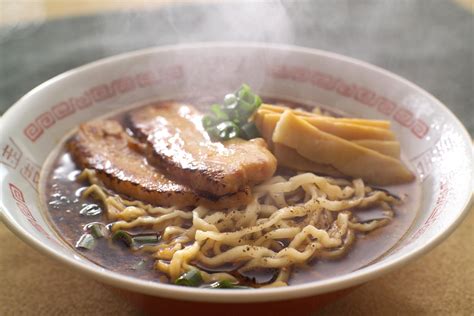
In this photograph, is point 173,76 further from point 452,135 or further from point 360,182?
point 452,135

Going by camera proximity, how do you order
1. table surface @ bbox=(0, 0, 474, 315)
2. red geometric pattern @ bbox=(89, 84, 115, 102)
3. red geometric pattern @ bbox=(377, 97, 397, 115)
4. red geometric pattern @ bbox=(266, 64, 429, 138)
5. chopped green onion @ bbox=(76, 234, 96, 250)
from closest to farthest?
chopped green onion @ bbox=(76, 234, 96, 250) → table surface @ bbox=(0, 0, 474, 315) → red geometric pattern @ bbox=(266, 64, 429, 138) → red geometric pattern @ bbox=(377, 97, 397, 115) → red geometric pattern @ bbox=(89, 84, 115, 102)

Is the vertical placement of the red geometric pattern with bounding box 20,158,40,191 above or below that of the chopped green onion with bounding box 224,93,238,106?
below

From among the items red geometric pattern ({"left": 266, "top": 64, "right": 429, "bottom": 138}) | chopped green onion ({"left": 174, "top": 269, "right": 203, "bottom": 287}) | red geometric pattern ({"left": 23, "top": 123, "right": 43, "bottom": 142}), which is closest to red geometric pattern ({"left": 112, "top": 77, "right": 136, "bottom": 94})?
red geometric pattern ({"left": 23, "top": 123, "right": 43, "bottom": 142})

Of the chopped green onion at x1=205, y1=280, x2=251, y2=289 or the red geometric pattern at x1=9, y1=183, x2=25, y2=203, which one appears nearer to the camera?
the chopped green onion at x1=205, y1=280, x2=251, y2=289

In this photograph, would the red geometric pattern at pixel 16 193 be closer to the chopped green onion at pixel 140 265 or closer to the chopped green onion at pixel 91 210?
the chopped green onion at pixel 91 210

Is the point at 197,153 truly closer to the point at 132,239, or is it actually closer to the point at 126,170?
the point at 126,170

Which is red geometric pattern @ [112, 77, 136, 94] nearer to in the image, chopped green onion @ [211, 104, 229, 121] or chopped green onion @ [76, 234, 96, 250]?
chopped green onion @ [211, 104, 229, 121]
